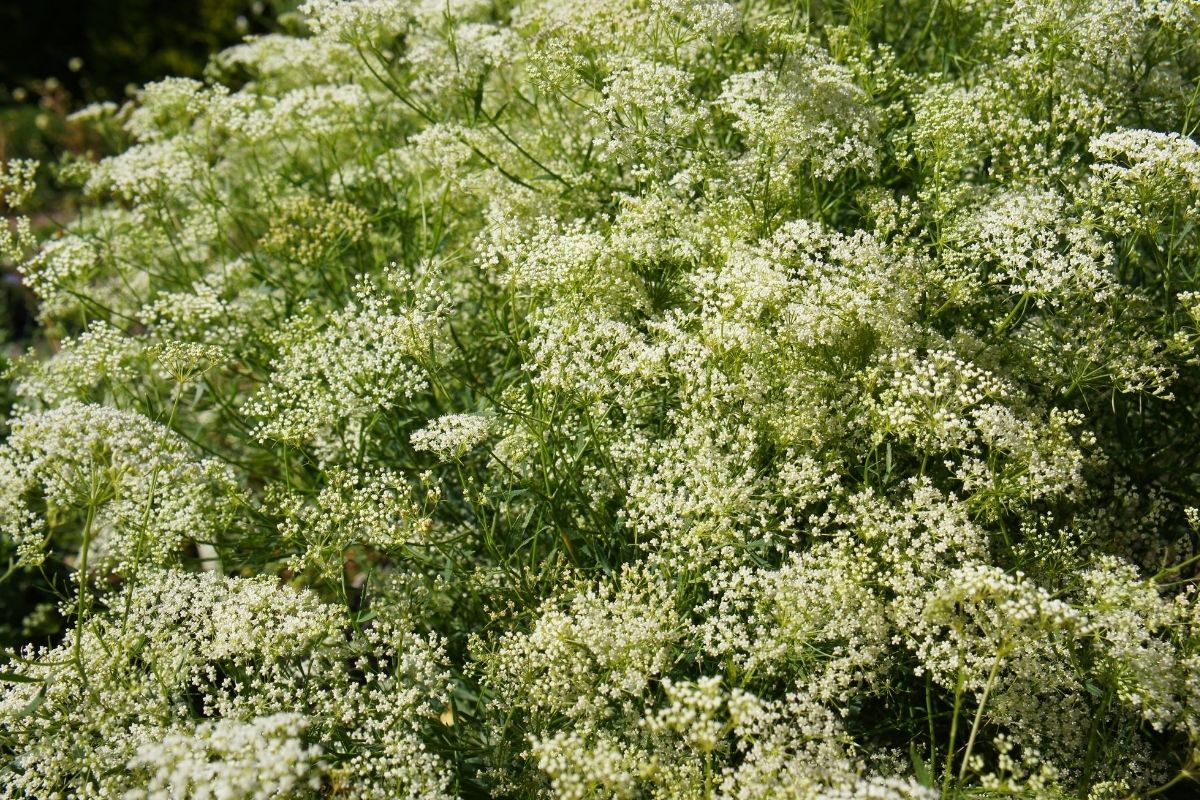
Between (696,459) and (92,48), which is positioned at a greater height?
(696,459)

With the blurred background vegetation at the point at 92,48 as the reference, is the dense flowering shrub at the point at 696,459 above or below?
above

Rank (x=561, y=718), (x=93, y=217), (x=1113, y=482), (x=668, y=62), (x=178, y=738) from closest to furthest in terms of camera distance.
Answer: (x=178, y=738)
(x=561, y=718)
(x=1113, y=482)
(x=668, y=62)
(x=93, y=217)

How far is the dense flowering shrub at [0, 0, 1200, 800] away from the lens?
285 cm

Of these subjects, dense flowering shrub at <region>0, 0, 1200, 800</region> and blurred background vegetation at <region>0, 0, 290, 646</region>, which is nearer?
dense flowering shrub at <region>0, 0, 1200, 800</region>

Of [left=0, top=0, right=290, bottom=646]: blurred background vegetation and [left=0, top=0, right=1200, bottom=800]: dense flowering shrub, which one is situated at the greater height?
[left=0, top=0, right=1200, bottom=800]: dense flowering shrub

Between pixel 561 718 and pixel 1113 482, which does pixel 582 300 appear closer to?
pixel 561 718

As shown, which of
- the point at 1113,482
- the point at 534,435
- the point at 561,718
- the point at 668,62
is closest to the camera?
the point at 561,718

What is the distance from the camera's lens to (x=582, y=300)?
354cm

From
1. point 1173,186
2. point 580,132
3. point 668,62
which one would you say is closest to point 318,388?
point 580,132

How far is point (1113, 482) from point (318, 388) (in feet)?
10.9

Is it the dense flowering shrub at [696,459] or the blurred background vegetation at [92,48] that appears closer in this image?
the dense flowering shrub at [696,459]

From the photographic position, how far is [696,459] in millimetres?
3207

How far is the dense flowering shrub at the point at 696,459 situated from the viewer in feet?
9.36

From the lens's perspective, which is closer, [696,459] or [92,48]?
[696,459]
